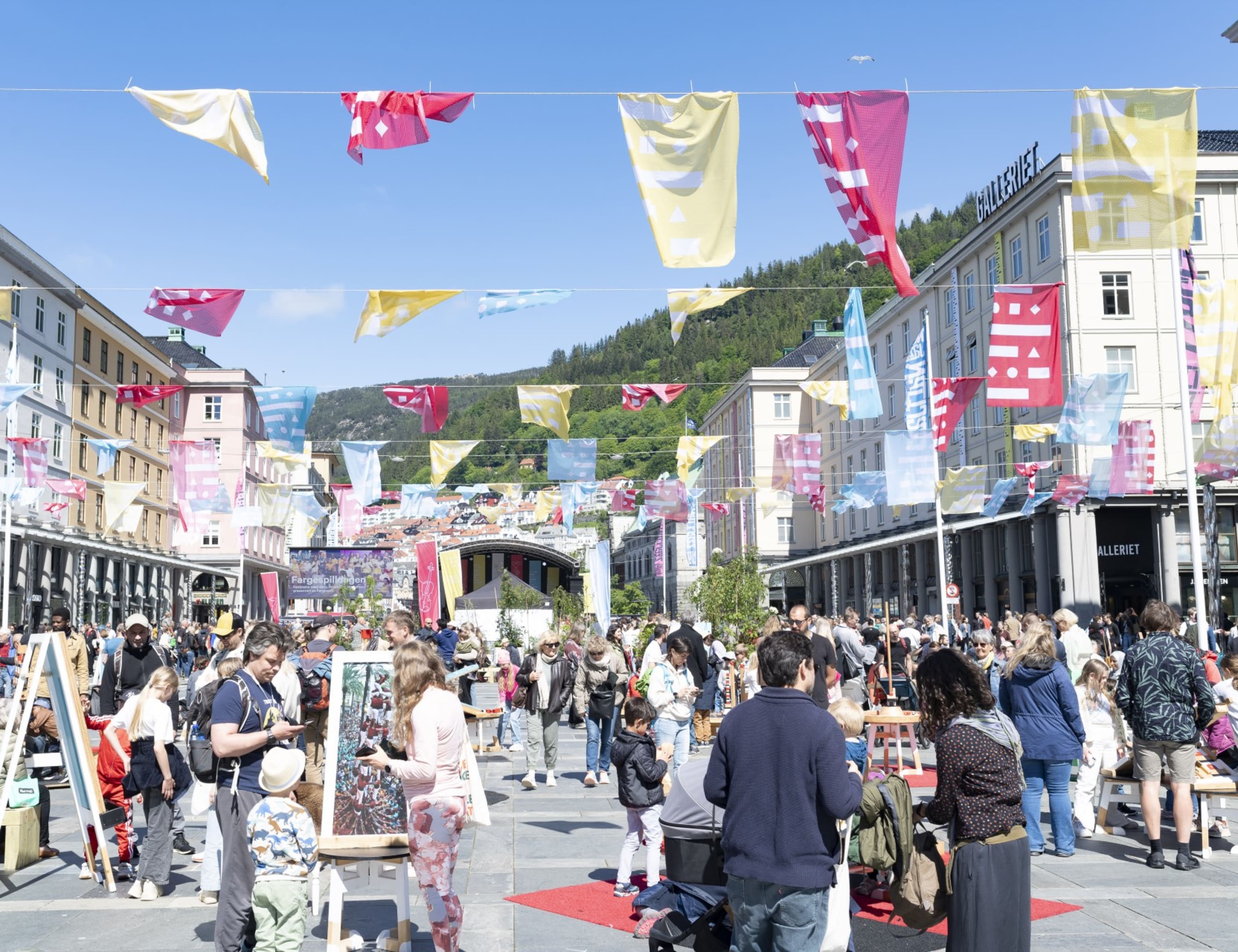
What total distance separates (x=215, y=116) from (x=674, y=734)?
689 centimetres

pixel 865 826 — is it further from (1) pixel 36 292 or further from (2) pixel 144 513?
(2) pixel 144 513

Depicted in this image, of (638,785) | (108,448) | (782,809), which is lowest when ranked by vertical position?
(638,785)

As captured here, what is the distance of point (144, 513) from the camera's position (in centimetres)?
5766

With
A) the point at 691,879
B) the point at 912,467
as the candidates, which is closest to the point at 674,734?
the point at 691,879

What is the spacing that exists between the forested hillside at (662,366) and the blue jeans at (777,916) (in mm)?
71101

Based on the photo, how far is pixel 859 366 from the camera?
18.2 meters

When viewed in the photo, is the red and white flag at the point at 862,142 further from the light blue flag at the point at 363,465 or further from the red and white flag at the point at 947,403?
the light blue flag at the point at 363,465

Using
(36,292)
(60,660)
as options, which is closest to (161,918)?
(60,660)

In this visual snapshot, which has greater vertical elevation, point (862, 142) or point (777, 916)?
point (862, 142)

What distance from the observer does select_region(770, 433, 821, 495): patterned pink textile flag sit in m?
31.5

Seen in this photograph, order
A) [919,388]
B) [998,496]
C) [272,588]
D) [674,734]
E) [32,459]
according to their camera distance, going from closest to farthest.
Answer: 1. [674,734]
2. [919,388]
3. [32,459]
4. [998,496]
5. [272,588]

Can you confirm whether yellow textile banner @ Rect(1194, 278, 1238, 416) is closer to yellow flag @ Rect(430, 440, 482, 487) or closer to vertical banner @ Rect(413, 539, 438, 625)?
yellow flag @ Rect(430, 440, 482, 487)

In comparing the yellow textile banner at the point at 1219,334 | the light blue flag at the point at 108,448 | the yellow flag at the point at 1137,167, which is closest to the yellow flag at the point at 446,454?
the light blue flag at the point at 108,448

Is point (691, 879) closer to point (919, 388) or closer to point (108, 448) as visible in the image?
point (919, 388)
